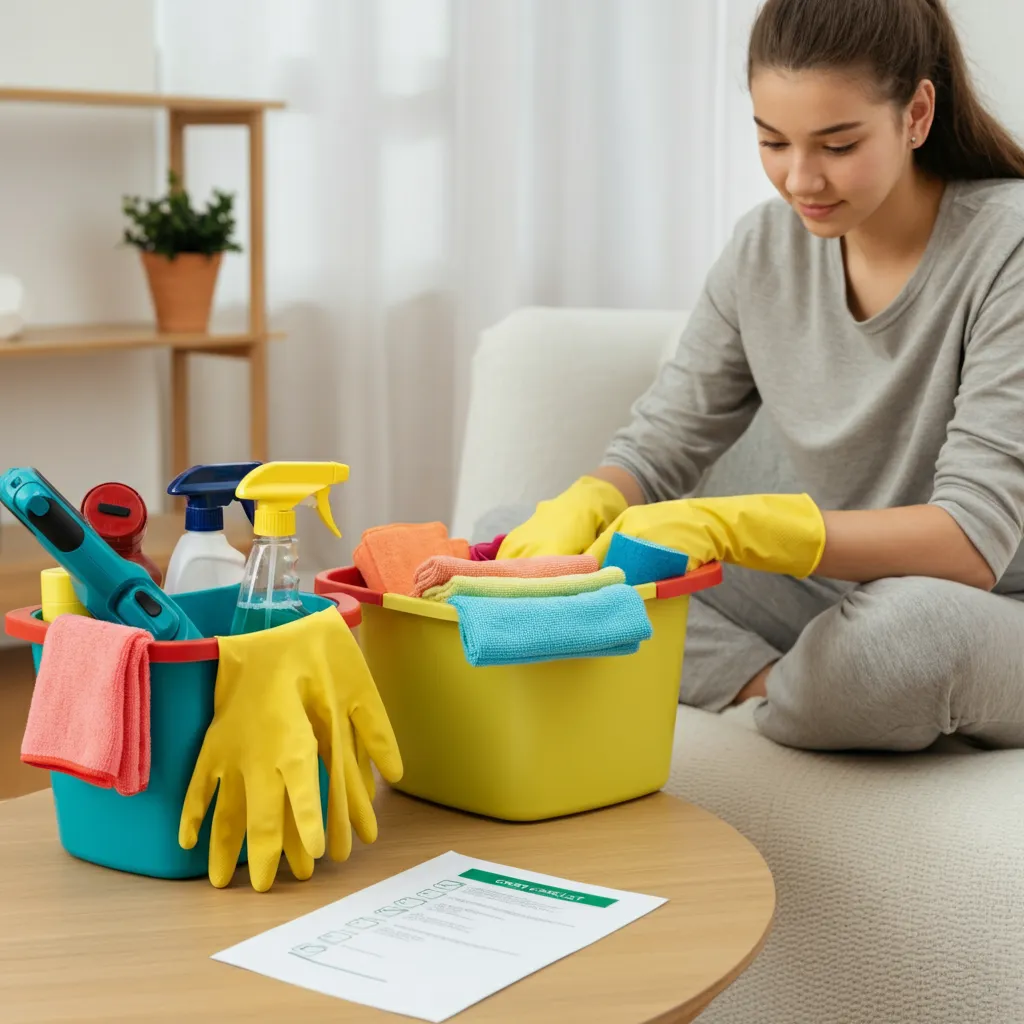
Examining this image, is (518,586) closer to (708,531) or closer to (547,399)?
(708,531)

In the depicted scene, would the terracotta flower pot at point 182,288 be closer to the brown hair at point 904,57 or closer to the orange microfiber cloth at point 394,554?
the brown hair at point 904,57

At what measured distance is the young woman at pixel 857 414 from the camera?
1151 millimetres

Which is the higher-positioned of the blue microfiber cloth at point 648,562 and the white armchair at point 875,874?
the blue microfiber cloth at point 648,562

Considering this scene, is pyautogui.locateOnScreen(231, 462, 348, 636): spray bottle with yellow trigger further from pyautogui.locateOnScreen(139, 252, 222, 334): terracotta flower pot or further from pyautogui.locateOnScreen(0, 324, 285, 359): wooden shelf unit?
pyautogui.locateOnScreen(139, 252, 222, 334): terracotta flower pot

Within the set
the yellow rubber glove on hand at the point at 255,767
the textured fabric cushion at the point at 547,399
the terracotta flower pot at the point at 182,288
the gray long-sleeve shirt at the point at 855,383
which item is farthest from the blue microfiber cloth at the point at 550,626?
the terracotta flower pot at the point at 182,288

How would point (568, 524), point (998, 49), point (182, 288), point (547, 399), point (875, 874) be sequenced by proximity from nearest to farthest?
point (875, 874), point (568, 524), point (547, 399), point (998, 49), point (182, 288)

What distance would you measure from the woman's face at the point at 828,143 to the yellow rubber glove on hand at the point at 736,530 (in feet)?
0.93

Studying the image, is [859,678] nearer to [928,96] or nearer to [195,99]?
[928,96]

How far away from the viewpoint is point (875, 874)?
107cm

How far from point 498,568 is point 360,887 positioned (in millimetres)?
239

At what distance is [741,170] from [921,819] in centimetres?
153

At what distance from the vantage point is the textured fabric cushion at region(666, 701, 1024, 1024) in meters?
1.02

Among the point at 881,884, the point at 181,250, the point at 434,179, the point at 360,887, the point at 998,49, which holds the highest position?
the point at 998,49

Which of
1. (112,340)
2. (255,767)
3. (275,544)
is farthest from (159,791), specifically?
(112,340)
